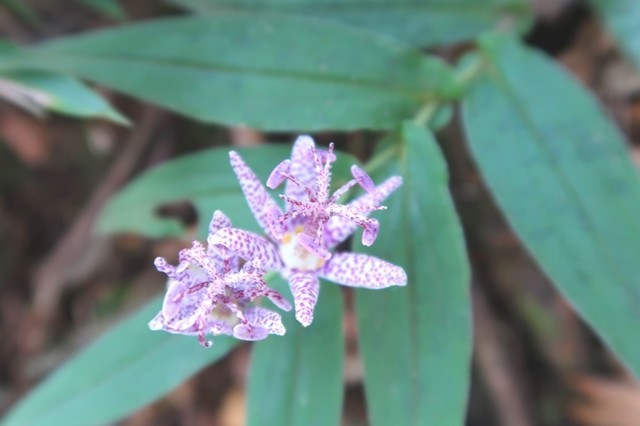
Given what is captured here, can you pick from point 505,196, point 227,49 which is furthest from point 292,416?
point 227,49

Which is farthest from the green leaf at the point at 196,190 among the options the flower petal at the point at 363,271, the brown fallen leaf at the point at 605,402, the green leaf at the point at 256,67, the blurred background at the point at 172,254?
the brown fallen leaf at the point at 605,402

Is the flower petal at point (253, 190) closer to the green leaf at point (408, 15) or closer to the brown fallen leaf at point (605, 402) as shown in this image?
the green leaf at point (408, 15)

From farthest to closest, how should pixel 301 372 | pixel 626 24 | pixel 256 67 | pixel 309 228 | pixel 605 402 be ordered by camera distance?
1. pixel 605 402
2. pixel 626 24
3. pixel 256 67
4. pixel 301 372
5. pixel 309 228

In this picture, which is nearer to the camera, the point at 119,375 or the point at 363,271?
the point at 363,271

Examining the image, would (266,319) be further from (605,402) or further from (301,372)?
(605,402)

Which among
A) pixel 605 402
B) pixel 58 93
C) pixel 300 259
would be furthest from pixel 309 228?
pixel 605 402

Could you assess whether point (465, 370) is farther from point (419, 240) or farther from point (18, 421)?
point (18, 421)
